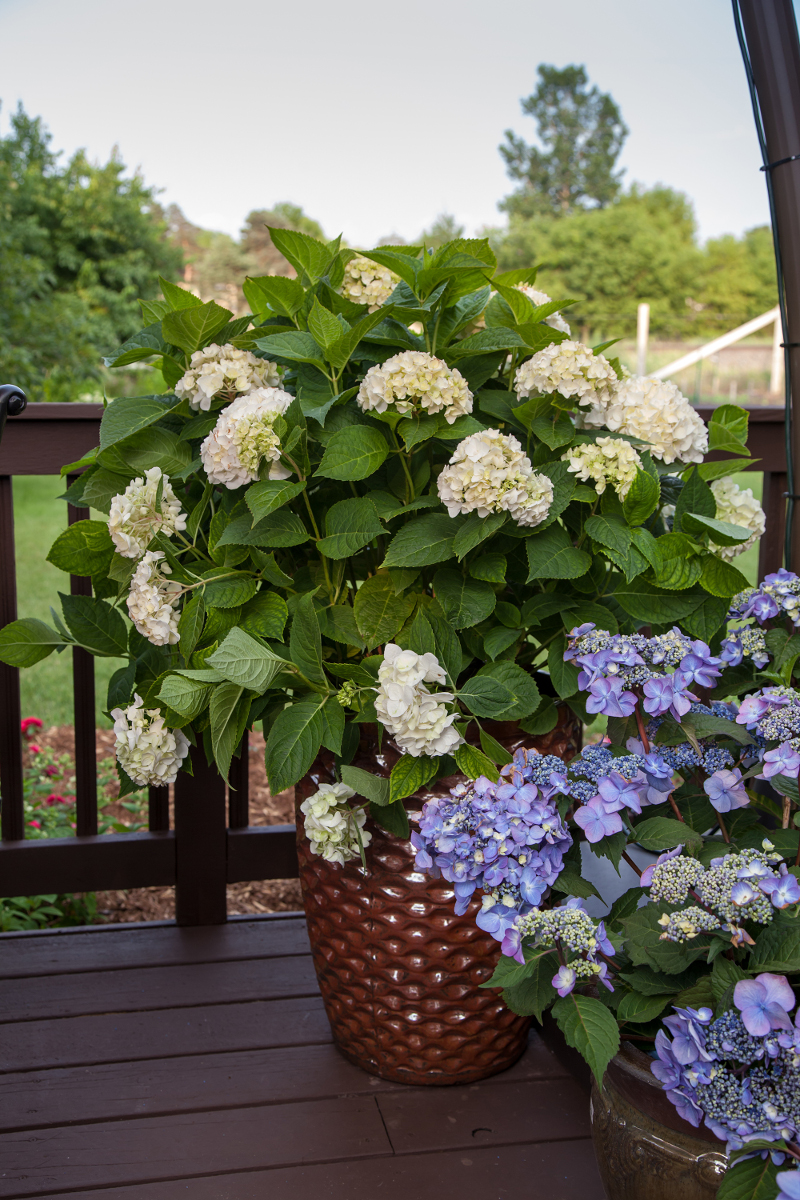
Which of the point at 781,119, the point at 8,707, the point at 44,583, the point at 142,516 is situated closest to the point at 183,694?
the point at 142,516

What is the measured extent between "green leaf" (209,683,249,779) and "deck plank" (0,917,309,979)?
0.66 m

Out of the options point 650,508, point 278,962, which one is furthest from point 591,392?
point 278,962

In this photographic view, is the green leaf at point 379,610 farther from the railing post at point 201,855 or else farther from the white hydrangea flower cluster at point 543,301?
the railing post at point 201,855

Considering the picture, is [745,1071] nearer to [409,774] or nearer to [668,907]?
[668,907]

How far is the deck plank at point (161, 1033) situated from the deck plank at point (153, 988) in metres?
0.02

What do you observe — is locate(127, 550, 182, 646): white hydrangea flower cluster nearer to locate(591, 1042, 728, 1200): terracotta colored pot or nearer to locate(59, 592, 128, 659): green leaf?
locate(59, 592, 128, 659): green leaf

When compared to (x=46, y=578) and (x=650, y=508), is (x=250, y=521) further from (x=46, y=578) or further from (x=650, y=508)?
(x=46, y=578)

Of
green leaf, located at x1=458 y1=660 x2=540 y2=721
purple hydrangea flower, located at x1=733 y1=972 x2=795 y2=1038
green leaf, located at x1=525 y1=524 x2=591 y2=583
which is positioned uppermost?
green leaf, located at x1=525 y1=524 x2=591 y2=583

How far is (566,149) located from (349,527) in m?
27.7

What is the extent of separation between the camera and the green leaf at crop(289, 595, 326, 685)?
3.16 feet

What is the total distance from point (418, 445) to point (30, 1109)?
969 millimetres

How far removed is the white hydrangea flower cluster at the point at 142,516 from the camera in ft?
3.26

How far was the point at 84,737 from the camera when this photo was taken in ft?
5.06

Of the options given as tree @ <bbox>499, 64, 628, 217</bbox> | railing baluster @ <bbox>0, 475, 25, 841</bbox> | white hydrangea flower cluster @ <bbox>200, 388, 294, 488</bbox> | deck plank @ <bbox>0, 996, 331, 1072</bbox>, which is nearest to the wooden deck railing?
railing baluster @ <bbox>0, 475, 25, 841</bbox>
